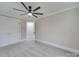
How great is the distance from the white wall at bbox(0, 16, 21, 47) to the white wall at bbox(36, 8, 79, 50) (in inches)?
105

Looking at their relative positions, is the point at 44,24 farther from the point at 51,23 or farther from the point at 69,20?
the point at 69,20

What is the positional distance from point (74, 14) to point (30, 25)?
17.3ft

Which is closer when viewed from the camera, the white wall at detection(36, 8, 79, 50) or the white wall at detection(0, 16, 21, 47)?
the white wall at detection(36, 8, 79, 50)

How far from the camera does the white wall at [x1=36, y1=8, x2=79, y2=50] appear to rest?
3.12 meters

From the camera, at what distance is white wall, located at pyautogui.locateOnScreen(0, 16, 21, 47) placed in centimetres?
441

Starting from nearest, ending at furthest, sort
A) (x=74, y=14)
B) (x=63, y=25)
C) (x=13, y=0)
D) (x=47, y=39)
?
1. (x=13, y=0)
2. (x=74, y=14)
3. (x=63, y=25)
4. (x=47, y=39)

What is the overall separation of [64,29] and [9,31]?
13.3ft

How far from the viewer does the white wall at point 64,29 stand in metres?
3.12

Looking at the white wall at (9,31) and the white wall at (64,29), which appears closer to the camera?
the white wall at (64,29)

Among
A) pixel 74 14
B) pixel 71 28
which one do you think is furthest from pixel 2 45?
pixel 74 14

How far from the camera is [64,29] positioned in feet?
12.0

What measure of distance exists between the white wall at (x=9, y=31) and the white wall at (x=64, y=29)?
2679 mm

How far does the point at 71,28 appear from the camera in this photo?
329 centimetres

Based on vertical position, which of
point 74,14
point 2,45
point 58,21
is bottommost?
point 2,45
